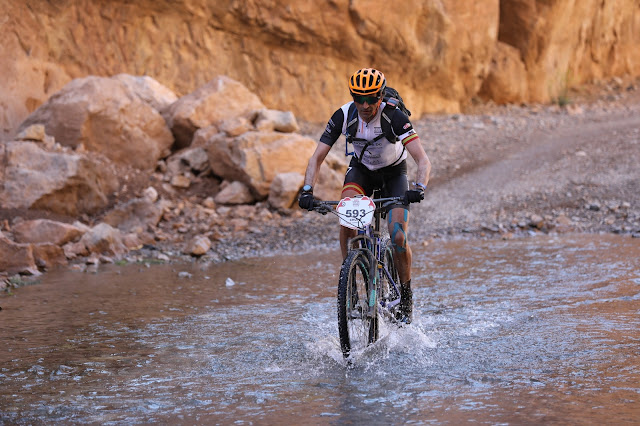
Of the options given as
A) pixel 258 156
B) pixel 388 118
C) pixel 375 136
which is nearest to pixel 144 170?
pixel 258 156

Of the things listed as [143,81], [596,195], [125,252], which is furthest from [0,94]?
[596,195]

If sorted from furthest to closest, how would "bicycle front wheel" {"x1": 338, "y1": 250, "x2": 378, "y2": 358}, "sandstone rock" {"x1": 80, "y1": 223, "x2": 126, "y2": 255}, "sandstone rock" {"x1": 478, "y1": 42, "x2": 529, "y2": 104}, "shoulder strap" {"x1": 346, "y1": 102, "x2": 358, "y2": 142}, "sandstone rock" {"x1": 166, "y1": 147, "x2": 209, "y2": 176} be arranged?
"sandstone rock" {"x1": 478, "y1": 42, "x2": 529, "y2": 104} → "sandstone rock" {"x1": 166, "y1": 147, "x2": 209, "y2": 176} → "sandstone rock" {"x1": 80, "y1": 223, "x2": 126, "y2": 255} → "shoulder strap" {"x1": 346, "y1": 102, "x2": 358, "y2": 142} → "bicycle front wheel" {"x1": 338, "y1": 250, "x2": 378, "y2": 358}

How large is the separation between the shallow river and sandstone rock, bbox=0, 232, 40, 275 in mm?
518

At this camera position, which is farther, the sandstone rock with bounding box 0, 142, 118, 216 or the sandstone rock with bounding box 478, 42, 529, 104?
the sandstone rock with bounding box 478, 42, 529, 104

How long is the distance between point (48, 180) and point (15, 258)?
2.54 metres

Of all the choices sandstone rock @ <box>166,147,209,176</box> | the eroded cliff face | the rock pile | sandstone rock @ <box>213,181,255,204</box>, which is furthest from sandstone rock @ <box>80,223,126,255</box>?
the eroded cliff face

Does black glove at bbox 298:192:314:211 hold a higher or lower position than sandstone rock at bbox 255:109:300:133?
lower

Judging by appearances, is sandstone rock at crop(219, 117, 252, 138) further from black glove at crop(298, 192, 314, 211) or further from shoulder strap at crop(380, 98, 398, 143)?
black glove at crop(298, 192, 314, 211)

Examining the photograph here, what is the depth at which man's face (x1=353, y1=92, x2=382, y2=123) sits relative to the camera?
5.95 meters

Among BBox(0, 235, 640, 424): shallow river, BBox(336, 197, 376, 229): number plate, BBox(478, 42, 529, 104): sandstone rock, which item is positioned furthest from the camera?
BBox(478, 42, 529, 104): sandstone rock

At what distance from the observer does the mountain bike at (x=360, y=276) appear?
5.48 metres

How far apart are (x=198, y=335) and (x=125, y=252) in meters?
4.98

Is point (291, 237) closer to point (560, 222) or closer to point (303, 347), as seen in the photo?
point (560, 222)

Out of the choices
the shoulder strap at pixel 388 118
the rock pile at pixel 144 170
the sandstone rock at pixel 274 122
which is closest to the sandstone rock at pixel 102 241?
the rock pile at pixel 144 170
